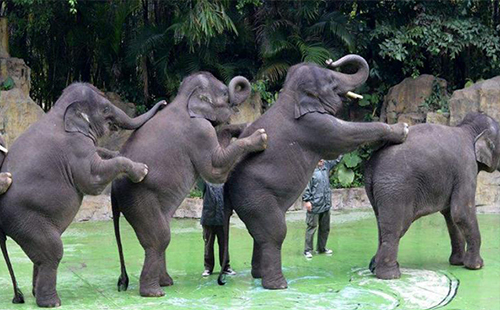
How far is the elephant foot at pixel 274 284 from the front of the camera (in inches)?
340

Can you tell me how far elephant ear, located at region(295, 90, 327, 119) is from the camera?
28.9ft

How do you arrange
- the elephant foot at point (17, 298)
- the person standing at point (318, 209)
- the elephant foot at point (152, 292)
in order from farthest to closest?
the person standing at point (318, 209)
the elephant foot at point (152, 292)
the elephant foot at point (17, 298)

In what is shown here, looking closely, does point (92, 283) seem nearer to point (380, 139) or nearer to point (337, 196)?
point (380, 139)

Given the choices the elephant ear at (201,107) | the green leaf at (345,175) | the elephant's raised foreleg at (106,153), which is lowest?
the green leaf at (345,175)

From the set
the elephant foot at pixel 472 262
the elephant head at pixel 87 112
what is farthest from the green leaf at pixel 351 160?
the elephant head at pixel 87 112

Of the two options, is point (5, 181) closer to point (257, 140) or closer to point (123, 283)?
point (123, 283)

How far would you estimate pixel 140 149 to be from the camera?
27.9ft

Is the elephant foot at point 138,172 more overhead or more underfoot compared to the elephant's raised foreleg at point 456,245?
more overhead

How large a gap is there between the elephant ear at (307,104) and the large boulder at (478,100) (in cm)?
551

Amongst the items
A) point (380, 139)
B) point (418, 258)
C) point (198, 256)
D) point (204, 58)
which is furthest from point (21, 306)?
point (204, 58)

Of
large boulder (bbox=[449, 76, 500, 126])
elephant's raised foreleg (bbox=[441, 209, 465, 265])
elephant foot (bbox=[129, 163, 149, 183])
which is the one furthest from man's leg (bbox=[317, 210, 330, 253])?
large boulder (bbox=[449, 76, 500, 126])

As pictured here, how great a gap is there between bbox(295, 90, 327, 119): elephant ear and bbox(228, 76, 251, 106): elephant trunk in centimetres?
62

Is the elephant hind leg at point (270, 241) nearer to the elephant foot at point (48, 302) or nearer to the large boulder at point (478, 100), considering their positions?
the elephant foot at point (48, 302)

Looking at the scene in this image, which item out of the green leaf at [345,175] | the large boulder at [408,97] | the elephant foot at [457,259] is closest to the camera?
the elephant foot at [457,259]
